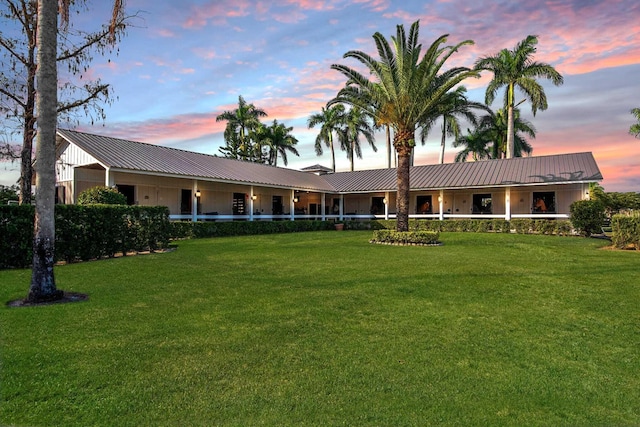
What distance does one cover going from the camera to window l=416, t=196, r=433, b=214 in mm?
29703

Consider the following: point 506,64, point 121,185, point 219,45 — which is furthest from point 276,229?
point 506,64

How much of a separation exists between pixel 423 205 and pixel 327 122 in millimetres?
18006

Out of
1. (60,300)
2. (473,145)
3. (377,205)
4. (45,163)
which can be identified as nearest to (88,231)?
(45,163)

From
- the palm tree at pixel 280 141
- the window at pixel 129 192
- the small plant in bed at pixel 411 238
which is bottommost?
the small plant in bed at pixel 411 238

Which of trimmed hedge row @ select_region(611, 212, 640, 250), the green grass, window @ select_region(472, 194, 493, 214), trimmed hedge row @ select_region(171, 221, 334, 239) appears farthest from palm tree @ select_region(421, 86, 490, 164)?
the green grass

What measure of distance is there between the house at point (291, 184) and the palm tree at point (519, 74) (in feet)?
19.1

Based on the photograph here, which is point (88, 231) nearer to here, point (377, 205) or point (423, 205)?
point (377, 205)

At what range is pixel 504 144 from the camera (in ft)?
133

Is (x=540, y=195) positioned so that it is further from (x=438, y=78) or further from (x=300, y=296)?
(x=300, y=296)

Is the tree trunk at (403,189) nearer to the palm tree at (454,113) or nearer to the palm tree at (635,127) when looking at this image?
the palm tree at (454,113)

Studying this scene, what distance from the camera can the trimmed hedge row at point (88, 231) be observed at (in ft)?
28.7

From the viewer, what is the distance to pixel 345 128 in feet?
143

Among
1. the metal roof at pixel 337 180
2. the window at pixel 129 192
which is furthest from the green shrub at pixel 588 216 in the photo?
the window at pixel 129 192

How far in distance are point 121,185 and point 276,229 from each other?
9151mm
